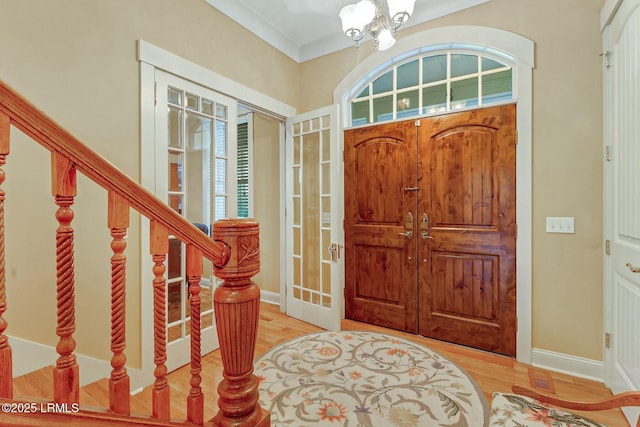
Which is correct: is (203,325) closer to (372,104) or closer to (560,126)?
(372,104)

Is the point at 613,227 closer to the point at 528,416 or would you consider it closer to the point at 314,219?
the point at 528,416

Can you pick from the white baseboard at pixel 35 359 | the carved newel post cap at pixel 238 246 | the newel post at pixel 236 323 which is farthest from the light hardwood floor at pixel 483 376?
the carved newel post cap at pixel 238 246

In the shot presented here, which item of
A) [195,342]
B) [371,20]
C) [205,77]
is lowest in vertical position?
[195,342]

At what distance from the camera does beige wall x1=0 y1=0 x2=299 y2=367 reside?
1.54 metres

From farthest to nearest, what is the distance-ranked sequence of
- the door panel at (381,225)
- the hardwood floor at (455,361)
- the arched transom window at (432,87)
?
the door panel at (381,225)
the arched transom window at (432,87)
the hardwood floor at (455,361)

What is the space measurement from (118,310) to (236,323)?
32 centimetres

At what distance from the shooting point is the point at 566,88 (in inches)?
85.0

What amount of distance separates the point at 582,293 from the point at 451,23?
7.84 feet

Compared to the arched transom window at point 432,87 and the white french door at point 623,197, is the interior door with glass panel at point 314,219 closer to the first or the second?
the arched transom window at point 432,87

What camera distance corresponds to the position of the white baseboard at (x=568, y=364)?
208 cm

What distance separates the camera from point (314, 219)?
3.26 m

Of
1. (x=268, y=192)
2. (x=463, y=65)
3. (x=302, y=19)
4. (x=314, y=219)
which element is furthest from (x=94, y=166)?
(x=268, y=192)

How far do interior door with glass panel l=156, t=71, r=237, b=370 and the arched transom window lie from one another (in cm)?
140

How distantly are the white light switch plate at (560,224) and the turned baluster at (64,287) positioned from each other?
278 cm
